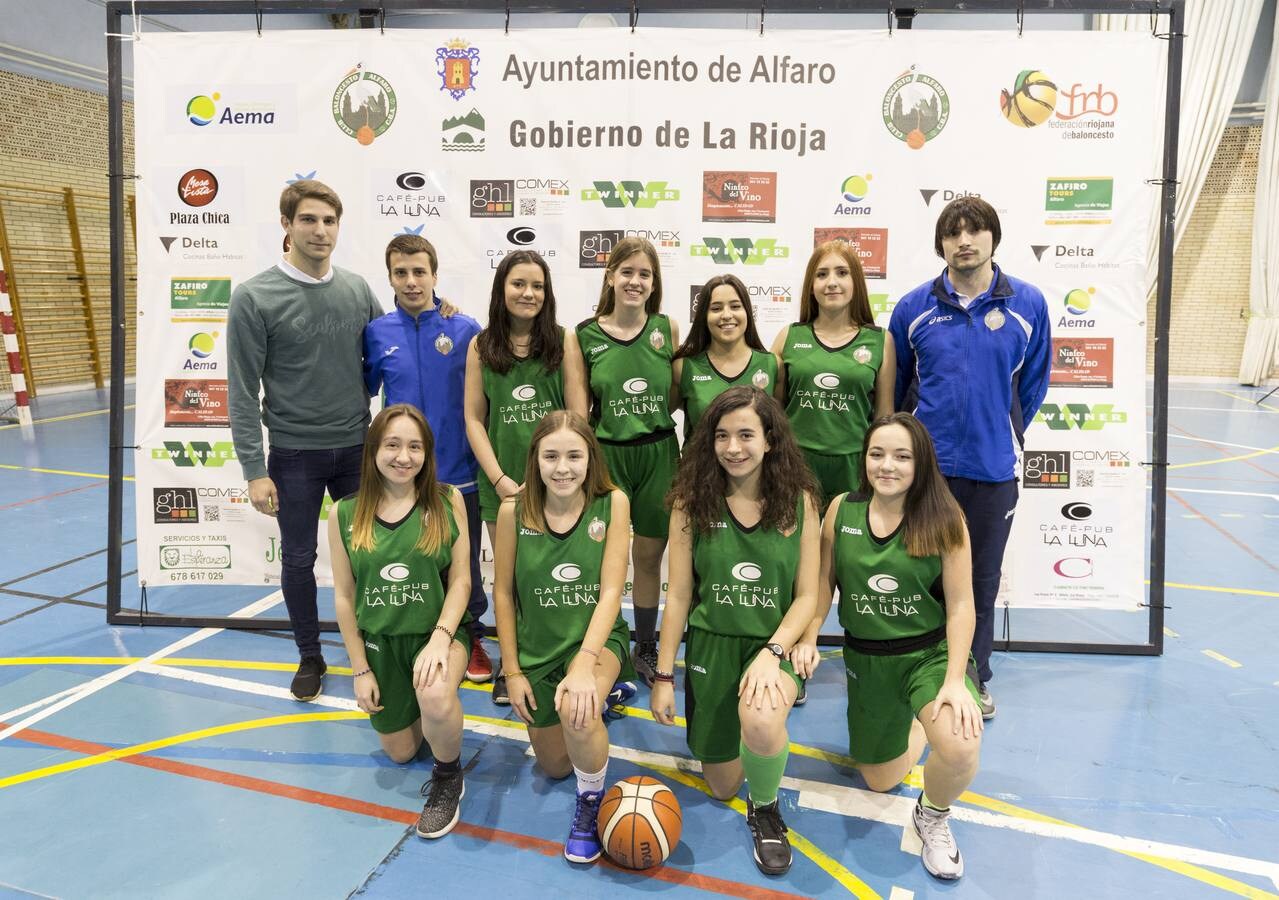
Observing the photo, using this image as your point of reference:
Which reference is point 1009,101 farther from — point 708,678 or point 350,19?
point 350,19

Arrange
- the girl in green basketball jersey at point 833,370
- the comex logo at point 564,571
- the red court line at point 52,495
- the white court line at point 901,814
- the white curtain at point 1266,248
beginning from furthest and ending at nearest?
the white curtain at point 1266,248 < the red court line at point 52,495 < the girl in green basketball jersey at point 833,370 < the comex logo at point 564,571 < the white court line at point 901,814

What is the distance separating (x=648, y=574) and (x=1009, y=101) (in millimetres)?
2877

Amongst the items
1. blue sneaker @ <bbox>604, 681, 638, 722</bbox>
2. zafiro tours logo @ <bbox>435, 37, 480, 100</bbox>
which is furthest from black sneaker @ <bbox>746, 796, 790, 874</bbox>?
zafiro tours logo @ <bbox>435, 37, 480, 100</bbox>

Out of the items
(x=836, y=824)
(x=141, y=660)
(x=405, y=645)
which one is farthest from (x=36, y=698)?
(x=836, y=824)

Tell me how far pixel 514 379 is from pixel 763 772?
5.81 feet

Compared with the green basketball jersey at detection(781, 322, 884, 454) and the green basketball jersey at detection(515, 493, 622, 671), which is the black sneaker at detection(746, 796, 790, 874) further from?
the green basketball jersey at detection(781, 322, 884, 454)

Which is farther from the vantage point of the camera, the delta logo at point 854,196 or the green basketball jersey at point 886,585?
the delta logo at point 854,196

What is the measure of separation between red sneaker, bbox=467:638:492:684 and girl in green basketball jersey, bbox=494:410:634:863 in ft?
3.15

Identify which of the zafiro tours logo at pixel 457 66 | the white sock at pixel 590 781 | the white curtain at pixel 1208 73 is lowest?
the white sock at pixel 590 781

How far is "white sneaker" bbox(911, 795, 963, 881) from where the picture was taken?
2.33 metres

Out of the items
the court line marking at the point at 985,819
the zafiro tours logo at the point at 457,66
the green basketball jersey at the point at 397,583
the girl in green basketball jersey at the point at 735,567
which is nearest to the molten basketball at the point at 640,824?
the girl in green basketball jersey at the point at 735,567

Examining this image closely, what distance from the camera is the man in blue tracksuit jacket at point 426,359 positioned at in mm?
3318

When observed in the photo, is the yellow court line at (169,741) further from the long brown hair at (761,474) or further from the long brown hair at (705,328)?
the long brown hair at (705,328)

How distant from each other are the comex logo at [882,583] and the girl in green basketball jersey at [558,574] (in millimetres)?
830
